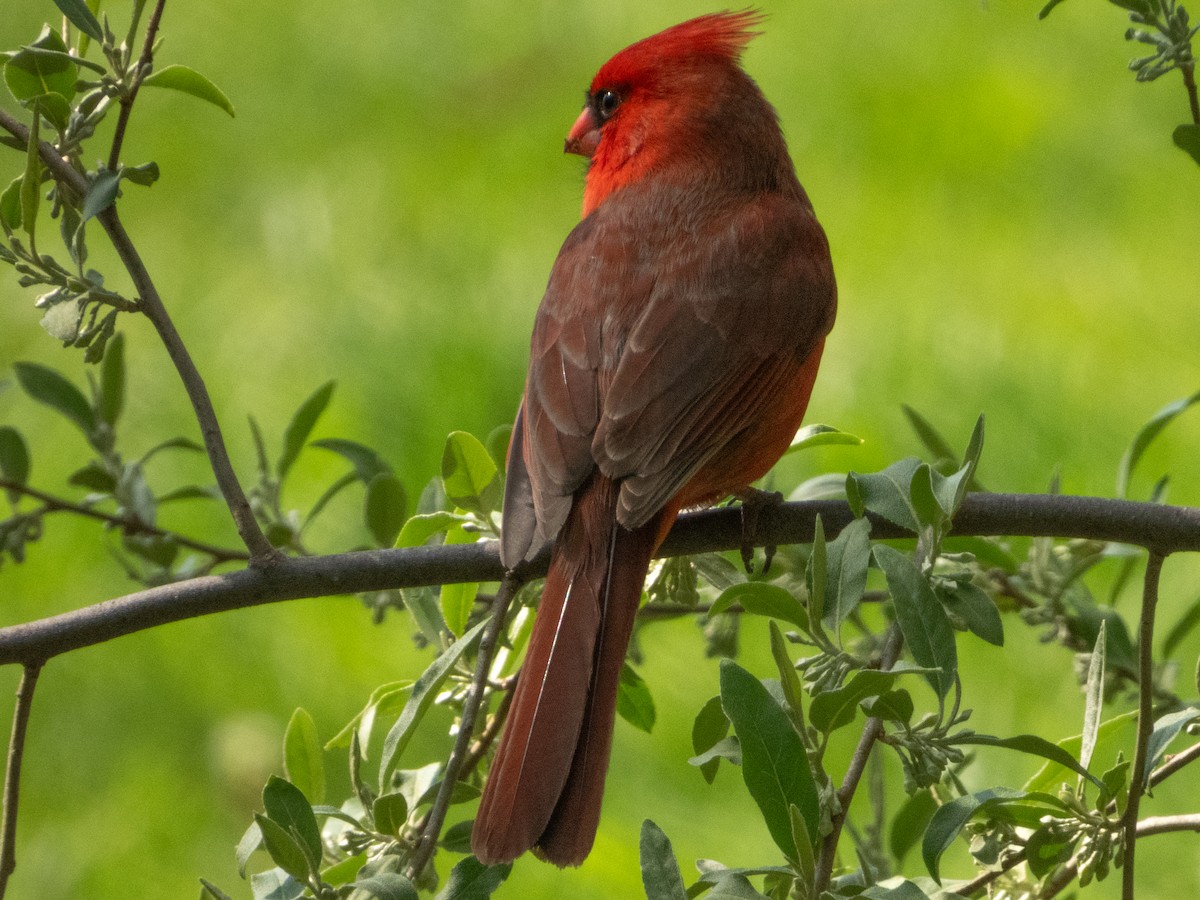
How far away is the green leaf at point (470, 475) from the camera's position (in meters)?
1.97

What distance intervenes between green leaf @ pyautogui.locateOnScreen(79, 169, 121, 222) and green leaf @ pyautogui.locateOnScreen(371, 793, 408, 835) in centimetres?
67

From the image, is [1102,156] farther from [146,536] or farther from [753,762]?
[753,762]

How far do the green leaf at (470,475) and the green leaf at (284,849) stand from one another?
56 centimetres

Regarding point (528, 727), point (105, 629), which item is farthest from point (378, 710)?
point (105, 629)

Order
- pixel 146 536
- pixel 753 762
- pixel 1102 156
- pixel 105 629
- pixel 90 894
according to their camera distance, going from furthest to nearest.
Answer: pixel 1102 156 < pixel 90 894 < pixel 146 536 < pixel 105 629 < pixel 753 762

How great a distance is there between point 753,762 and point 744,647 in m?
2.57

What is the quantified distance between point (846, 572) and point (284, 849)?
2.10ft

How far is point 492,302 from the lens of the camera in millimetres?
4934

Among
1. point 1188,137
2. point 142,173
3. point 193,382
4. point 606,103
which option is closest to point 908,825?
point 1188,137

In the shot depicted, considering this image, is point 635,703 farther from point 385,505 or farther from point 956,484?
point 956,484

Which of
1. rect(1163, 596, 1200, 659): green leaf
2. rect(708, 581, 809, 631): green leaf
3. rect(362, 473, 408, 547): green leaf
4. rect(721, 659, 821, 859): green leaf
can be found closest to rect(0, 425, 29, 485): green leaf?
rect(362, 473, 408, 547): green leaf

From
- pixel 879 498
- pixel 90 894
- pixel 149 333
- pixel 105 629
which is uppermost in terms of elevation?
pixel 879 498

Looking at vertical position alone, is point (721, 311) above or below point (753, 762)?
above

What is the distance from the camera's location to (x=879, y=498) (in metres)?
1.76
